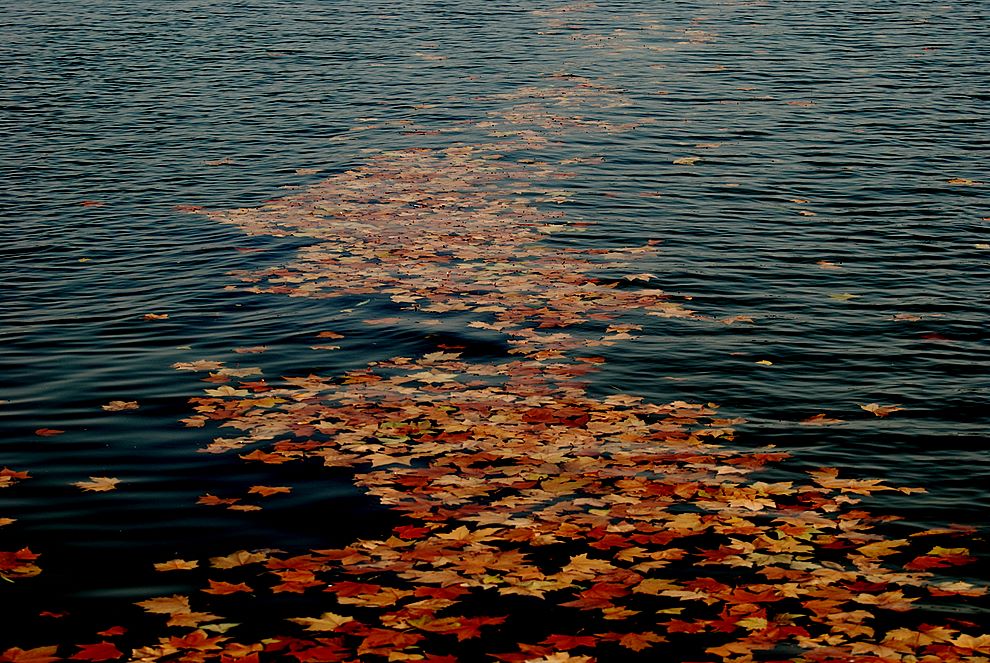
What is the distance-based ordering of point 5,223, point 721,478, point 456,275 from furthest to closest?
point 5,223, point 456,275, point 721,478

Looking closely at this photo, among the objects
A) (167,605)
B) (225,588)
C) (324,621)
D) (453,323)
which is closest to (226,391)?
(453,323)

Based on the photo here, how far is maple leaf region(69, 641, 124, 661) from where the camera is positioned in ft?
30.7

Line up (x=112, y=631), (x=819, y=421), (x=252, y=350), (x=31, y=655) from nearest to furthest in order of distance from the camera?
→ (x=31, y=655) < (x=112, y=631) < (x=819, y=421) < (x=252, y=350)

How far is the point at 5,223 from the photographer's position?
74.0 ft

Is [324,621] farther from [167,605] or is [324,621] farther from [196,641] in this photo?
[167,605]

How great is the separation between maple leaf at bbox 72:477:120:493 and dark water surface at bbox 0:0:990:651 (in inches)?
6.6

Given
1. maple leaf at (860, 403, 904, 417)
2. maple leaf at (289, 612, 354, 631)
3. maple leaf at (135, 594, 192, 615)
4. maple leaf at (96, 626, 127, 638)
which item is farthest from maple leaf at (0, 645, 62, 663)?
maple leaf at (860, 403, 904, 417)

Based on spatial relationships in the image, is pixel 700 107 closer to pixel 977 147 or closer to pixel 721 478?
pixel 977 147

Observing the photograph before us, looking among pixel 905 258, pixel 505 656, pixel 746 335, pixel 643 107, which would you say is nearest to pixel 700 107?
pixel 643 107

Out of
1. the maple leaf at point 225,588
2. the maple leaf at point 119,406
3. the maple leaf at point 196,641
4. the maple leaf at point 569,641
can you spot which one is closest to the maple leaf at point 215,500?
the maple leaf at point 225,588

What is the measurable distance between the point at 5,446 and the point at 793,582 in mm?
8601

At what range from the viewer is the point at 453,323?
1689cm

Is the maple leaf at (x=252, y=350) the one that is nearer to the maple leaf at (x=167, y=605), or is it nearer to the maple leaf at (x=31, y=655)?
the maple leaf at (x=167, y=605)

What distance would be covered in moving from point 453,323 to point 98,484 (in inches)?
236
